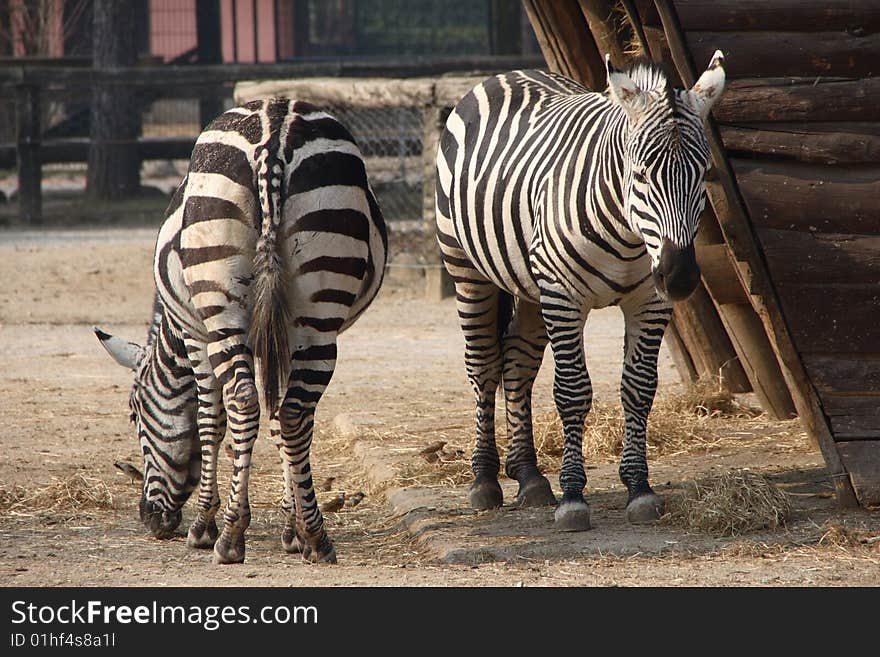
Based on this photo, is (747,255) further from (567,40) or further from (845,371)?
(567,40)

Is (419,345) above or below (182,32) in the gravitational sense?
below

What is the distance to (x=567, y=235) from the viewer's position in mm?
5215

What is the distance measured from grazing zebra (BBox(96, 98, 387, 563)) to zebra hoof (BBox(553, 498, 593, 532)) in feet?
3.21

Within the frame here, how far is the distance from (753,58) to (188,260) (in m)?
2.51

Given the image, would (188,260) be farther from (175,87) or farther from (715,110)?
(175,87)

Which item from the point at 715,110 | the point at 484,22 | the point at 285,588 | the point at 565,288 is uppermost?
the point at 484,22

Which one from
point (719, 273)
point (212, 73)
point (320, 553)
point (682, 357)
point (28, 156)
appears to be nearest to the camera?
point (320, 553)

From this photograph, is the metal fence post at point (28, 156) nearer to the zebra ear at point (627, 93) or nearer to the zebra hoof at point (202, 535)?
the zebra hoof at point (202, 535)

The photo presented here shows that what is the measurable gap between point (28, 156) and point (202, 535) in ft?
39.4

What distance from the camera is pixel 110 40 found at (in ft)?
61.2

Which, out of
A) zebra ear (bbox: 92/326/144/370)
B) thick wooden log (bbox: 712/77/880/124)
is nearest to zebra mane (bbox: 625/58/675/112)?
thick wooden log (bbox: 712/77/880/124)

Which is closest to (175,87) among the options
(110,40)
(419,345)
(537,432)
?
(110,40)

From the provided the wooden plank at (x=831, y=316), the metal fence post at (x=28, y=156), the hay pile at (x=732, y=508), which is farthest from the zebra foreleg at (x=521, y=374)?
the metal fence post at (x=28, y=156)

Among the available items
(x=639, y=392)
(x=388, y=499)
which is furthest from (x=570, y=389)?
(x=388, y=499)
